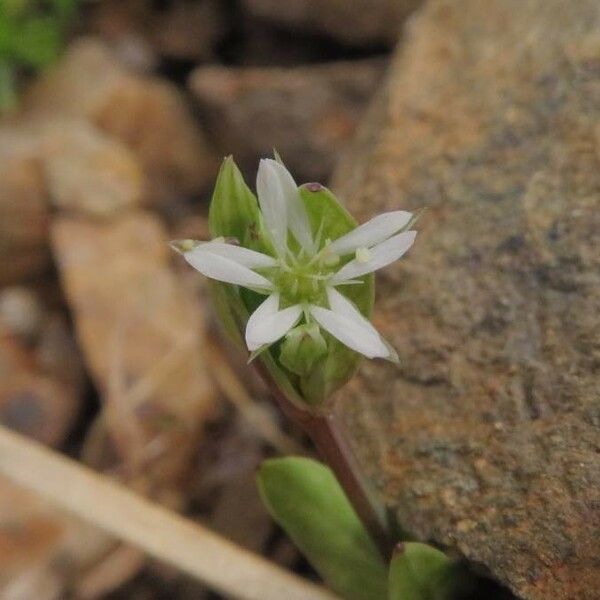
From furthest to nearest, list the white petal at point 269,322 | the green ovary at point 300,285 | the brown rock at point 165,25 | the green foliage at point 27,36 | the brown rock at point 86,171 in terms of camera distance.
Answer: the brown rock at point 165,25 < the green foliage at point 27,36 < the brown rock at point 86,171 < the green ovary at point 300,285 < the white petal at point 269,322

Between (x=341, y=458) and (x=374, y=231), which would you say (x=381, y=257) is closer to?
(x=374, y=231)

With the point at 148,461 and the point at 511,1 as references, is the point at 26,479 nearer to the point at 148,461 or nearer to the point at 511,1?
the point at 148,461

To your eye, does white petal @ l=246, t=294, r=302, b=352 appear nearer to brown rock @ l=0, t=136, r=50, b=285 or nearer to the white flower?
the white flower

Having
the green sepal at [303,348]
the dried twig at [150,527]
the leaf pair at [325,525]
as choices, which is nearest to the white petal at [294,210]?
the green sepal at [303,348]

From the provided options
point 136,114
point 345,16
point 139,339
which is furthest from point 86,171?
point 345,16

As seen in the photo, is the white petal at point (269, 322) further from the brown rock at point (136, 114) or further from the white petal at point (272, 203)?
the brown rock at point (136, 114)

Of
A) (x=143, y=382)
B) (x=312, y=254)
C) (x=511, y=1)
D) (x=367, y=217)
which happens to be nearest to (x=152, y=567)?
(x=143, y=382)
